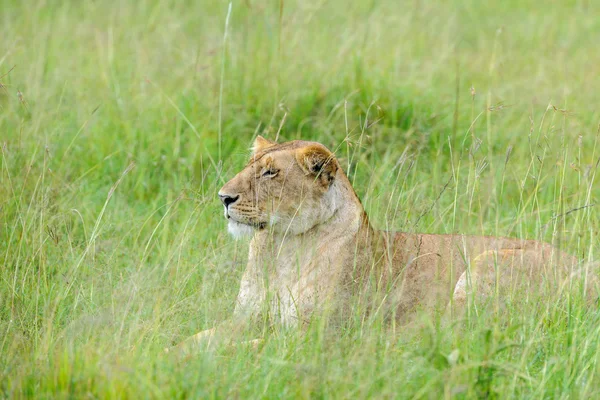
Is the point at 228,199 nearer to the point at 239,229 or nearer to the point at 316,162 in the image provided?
the point at 239,229

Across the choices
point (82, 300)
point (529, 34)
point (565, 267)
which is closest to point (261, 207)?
point (82, 300)

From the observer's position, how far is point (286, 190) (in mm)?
4531

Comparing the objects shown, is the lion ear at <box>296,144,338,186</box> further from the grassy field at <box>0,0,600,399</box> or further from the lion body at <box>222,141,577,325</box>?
the grassy field at <box>0,0,600,399</box>

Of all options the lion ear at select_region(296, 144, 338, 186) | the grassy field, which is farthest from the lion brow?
the grassy field

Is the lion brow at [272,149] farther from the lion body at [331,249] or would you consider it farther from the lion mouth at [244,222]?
the lion mouth at [244,222]

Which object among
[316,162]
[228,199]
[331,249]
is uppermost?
[316,162]

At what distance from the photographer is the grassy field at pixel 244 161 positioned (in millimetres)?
3414

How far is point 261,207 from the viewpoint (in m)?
4.47

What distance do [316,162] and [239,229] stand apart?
1.48ft

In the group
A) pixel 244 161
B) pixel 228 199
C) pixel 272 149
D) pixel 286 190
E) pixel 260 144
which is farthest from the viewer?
pixel 244 161

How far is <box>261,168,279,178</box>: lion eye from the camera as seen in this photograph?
455cm

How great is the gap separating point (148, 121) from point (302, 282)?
7.58ft

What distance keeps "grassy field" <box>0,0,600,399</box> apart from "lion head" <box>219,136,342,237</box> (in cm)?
16

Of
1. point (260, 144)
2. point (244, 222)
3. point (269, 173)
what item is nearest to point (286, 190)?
point (269, 173)
